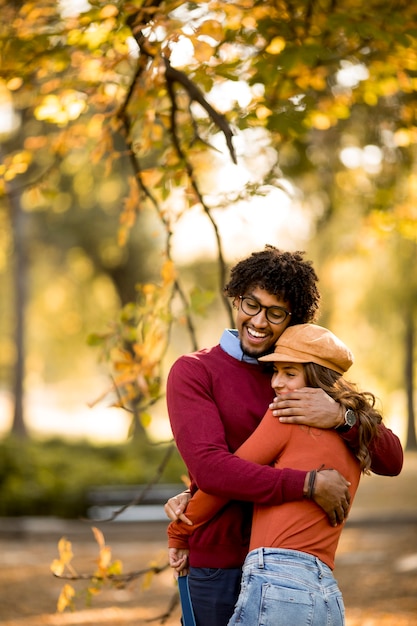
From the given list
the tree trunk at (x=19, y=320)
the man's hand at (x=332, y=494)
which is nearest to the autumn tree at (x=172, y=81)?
the man's hand at (x=332, y=494)

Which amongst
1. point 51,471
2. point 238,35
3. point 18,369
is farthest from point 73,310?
point 238,35

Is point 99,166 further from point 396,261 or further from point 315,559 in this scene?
point 315,559

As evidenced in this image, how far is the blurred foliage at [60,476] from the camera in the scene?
11367 mm

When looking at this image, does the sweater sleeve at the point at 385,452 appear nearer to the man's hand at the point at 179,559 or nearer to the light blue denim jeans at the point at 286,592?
the light blue denim jeans at the point at 286,592

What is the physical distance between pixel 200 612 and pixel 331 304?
585 inches

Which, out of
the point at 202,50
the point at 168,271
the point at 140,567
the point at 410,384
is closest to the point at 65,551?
the point at 168,271

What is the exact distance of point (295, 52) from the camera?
4.55 meters

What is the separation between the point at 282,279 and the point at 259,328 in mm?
184

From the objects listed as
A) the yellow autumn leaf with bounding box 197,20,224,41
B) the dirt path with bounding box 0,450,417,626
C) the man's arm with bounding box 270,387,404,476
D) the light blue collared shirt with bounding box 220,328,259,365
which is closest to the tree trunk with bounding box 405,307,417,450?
the dirt path with bounding box 0,450,417,626

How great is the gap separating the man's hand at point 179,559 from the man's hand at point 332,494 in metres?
0.56

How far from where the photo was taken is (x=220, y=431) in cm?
284

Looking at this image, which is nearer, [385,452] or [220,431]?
[220,431]

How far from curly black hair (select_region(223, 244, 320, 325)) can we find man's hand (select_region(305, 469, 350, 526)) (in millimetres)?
591

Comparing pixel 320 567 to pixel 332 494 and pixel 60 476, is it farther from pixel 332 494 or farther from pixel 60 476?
pixel 60 476
